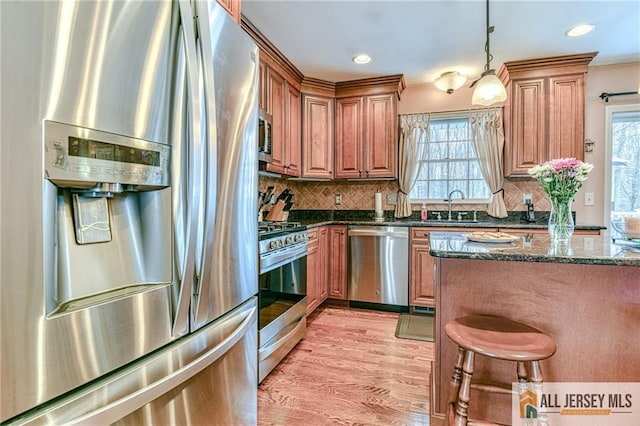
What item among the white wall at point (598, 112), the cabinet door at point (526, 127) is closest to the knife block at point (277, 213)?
the cabinet door at point (526, 127)

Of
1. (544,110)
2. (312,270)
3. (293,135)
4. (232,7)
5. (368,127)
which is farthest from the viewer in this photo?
(368,127)

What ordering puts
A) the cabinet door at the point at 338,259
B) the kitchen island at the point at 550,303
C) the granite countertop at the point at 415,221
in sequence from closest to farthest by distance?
the kitchen island at the point at 550,303 < the granite countertop at the point at 415,221 < the cabinet door at the point at 338,259

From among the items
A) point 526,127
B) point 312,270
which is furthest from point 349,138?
point 526,127

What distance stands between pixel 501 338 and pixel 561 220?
2.68 feet

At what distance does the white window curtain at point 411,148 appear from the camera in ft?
12.3

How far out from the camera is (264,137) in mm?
2287

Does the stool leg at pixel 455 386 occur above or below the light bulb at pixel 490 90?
below

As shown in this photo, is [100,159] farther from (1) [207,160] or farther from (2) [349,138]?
(2) [349,138]

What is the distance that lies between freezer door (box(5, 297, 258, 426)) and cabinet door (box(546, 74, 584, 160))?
3.42 m

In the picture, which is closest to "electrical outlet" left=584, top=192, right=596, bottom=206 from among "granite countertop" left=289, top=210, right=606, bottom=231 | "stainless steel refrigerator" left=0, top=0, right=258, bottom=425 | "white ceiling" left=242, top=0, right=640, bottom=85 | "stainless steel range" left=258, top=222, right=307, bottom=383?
"granite countertop" left=289, top=210, right=606, bottom=231

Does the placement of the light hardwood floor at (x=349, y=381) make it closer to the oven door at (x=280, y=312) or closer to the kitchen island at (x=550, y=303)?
the oven door at (x=280, y=312)

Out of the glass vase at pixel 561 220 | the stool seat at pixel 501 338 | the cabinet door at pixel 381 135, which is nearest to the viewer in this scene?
the stool seat at pixel 501 338

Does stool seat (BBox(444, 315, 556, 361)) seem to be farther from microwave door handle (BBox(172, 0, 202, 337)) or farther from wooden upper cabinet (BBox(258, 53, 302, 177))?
wooden upper cabinet (BBox(258, 53, 302, 177))

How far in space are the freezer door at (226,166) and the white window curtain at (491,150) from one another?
3019 millimetres
